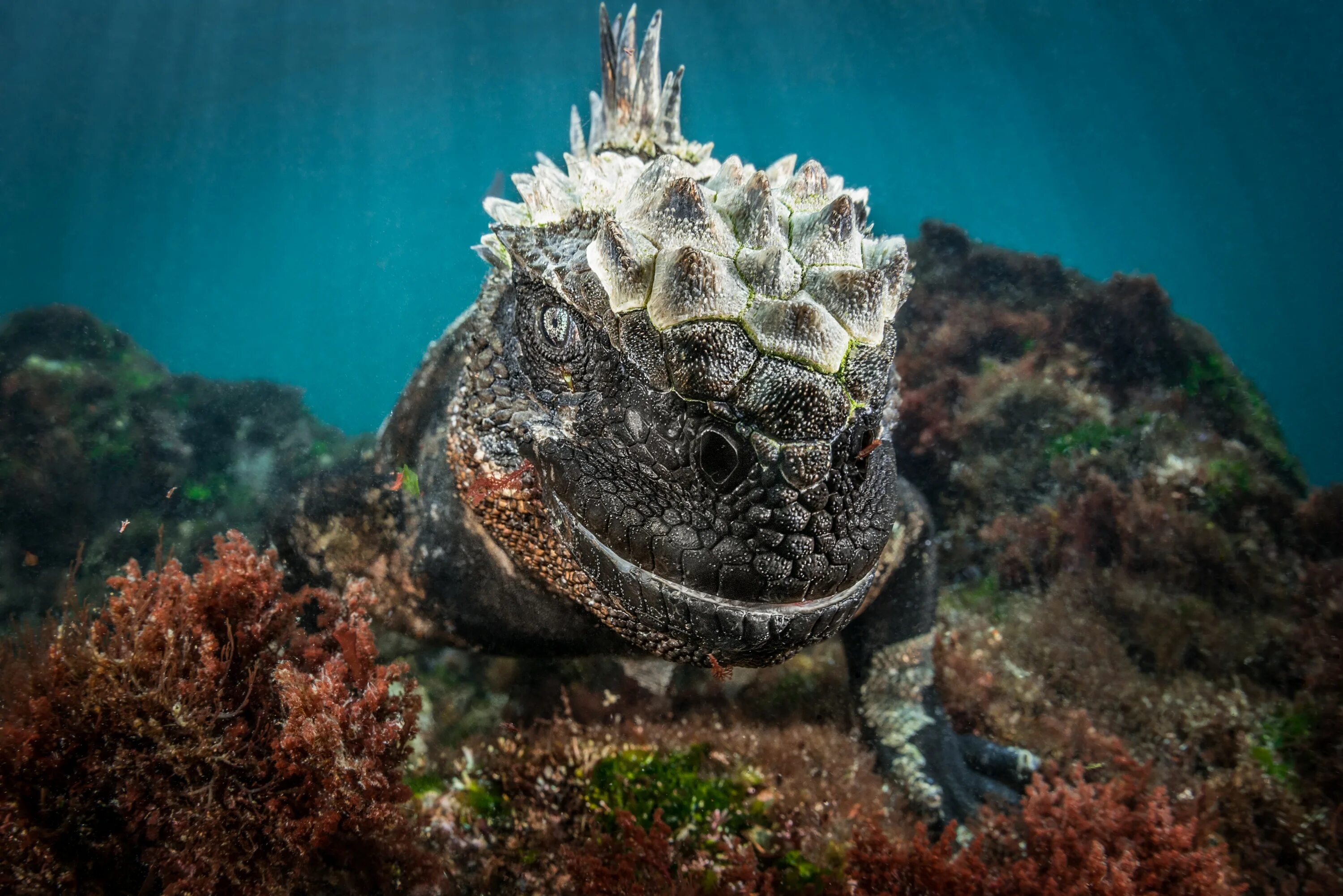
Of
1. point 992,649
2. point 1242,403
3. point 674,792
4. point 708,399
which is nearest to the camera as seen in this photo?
point 708,399

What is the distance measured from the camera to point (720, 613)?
1.69 m

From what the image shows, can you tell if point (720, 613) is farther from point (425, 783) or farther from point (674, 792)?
point (425, 783)

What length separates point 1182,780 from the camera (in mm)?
3537

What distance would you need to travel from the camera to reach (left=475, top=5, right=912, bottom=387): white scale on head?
1639 mm

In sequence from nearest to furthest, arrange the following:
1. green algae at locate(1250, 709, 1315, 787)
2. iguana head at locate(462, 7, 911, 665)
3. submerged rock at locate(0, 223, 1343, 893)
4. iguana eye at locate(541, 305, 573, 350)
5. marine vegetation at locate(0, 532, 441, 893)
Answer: iguana head at locate(462, 7, 911, 665), marine vegetation at locate(0, 532, 441, 893), iguana eye at locate(541, 305, 573, 350), submerged rock at locate(0, 223, 1343, 893), green algae at locate(1250, 709, 1315, 787)

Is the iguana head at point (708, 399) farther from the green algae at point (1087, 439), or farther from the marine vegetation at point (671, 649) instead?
the green algae at point (1087, 439)

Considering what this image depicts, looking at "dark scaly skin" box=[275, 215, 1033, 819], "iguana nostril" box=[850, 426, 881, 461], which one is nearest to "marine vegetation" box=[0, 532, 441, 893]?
"dark scaly skin" box=[275, 215, 1033, 819]

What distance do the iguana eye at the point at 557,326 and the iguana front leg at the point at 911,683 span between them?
2067 mm

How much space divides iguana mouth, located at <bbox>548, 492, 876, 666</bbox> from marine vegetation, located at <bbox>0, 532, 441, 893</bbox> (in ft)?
3.33

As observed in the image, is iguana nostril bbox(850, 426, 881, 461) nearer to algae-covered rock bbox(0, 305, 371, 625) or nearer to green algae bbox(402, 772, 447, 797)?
green algae bbox(402, 772, 447, 797)

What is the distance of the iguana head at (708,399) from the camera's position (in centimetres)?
160

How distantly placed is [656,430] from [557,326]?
596 mm

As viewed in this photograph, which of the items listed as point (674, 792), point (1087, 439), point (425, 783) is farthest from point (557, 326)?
point (1087, 439)

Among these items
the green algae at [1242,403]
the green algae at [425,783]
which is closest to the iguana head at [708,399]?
the green algae at [425,783]
